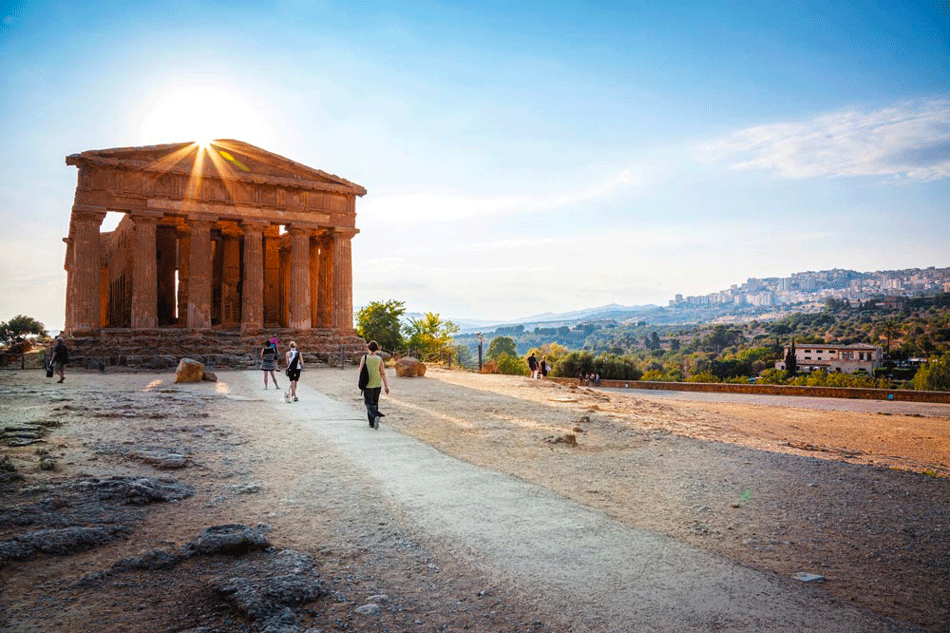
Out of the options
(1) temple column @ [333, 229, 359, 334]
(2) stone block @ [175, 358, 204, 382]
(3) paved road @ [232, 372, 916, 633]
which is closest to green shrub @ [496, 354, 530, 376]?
(1) temple column @ [333, 229, 359, 334]

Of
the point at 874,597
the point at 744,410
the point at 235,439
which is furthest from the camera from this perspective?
the point at 744,410

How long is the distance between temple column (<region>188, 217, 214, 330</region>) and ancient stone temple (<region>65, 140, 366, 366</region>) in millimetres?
54

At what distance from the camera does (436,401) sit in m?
18.0

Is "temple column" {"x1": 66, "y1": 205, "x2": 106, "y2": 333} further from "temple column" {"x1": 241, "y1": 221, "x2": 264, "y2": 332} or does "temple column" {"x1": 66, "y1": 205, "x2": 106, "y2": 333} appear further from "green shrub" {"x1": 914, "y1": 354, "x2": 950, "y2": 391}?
"green shrub" {"x1": 914, "y1": 354, "x2": 950, "y2": 391}

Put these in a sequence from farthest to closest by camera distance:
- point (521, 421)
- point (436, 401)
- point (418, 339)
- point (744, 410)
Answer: point (418, 339) < point (744, 410) < point (436, 401) < point (521, 421)

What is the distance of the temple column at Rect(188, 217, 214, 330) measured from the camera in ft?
104

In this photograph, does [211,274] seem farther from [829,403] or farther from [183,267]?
[829,403]

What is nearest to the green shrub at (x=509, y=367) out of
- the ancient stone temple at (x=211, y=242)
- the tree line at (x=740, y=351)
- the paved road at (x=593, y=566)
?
the tree line at (x=740, y=351)

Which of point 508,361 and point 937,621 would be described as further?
point 508,361

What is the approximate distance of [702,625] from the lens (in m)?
4.19

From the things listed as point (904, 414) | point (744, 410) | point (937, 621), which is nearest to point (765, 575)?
point (937, 621)

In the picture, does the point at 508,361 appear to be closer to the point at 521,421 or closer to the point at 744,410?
the point at 744,410

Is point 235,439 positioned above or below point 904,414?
above

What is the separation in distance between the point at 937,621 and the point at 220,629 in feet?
17.5
